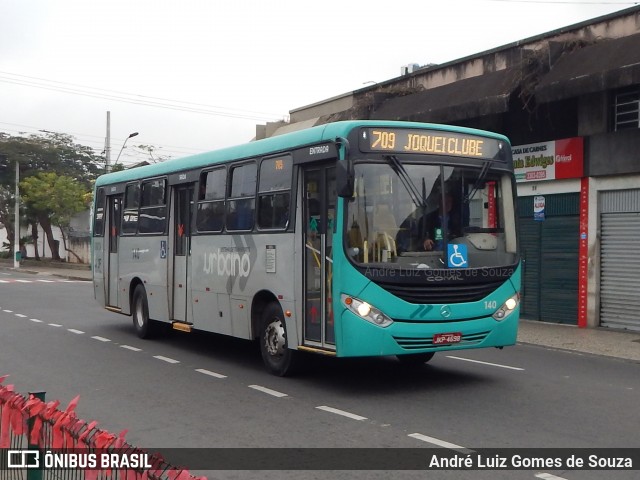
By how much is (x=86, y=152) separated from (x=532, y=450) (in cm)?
6060

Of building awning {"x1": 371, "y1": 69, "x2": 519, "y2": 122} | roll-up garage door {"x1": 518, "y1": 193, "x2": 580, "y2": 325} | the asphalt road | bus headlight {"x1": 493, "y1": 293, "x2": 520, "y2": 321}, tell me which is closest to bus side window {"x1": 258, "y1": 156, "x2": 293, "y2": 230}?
the asphalt road

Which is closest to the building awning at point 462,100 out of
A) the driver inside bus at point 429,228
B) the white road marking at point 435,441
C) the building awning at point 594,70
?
the building awning at point 594,70

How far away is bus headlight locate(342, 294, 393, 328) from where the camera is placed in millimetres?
9102

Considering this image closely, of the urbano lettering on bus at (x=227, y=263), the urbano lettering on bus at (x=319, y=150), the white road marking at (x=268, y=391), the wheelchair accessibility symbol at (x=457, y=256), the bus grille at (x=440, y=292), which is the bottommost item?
the white road marking at (x=268, y=391)

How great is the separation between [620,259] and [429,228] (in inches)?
363

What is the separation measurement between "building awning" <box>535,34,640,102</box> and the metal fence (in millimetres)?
13539

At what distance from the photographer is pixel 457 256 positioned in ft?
31.3

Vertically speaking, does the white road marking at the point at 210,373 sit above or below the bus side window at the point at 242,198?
below

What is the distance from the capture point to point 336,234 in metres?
9.27

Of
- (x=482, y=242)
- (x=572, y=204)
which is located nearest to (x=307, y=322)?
(x=482, y=242)

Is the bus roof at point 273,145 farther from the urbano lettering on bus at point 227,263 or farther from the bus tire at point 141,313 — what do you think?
the bus tire at point 141,313

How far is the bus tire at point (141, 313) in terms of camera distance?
597 inches

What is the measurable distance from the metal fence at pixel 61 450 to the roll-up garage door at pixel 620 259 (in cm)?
1432

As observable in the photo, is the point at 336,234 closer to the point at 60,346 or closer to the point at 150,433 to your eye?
the point at 150,433
